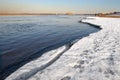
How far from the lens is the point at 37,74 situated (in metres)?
5.98

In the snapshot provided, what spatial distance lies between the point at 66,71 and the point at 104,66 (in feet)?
5.04

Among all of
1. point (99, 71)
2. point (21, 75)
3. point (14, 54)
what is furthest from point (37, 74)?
point (14, 54)

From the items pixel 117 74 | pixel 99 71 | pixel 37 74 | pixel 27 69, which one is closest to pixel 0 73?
pixel 27 69

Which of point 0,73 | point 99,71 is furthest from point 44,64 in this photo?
point 99,71

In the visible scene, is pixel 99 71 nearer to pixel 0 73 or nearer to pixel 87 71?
pixel 87 71

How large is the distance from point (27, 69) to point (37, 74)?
0.81 m

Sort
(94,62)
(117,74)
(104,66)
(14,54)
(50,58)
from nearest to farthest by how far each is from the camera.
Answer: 1. (117,74)
2. (104,66)
3. (94,62)
4. (50,58)
5. (14,54)

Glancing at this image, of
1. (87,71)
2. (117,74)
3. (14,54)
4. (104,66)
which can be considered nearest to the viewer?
(117,74)

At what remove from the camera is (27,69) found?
6625 millimetres

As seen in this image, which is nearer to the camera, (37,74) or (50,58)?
(37,74)

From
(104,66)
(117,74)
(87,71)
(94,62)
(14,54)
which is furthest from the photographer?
(14,54)

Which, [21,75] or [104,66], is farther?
[104,66]

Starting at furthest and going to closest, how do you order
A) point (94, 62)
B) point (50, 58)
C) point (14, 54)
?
point (14, 54), point (50, 58), point (94, 62)

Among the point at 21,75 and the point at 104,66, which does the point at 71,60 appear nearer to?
the point at 104,66
